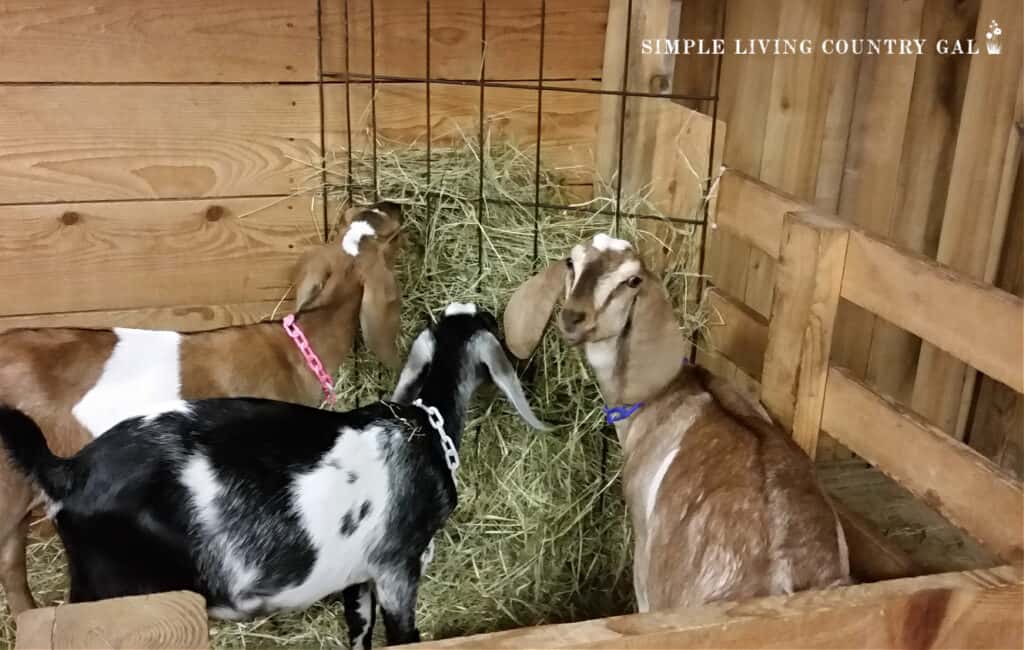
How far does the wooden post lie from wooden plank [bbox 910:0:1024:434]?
45 cm

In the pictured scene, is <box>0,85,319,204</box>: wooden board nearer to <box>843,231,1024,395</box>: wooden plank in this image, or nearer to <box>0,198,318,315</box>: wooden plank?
<box>0,198,318,315</box>: wooden plank

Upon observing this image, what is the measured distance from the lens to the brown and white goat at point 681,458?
6.39 feet

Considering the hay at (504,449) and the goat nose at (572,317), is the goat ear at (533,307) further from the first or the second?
the hay at (504,449)

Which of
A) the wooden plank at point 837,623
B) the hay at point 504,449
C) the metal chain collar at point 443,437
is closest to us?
the wooden plank at point 837,623

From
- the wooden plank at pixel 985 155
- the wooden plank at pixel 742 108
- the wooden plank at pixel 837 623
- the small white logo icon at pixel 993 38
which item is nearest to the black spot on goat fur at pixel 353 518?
the wooden plank at pixel 837 623

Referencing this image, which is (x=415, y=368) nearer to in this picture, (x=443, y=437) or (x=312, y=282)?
(x=443, y=437)

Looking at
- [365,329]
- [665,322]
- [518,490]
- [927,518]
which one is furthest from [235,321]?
[927,518]

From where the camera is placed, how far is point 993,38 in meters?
2.45

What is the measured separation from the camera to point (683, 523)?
2.09 m

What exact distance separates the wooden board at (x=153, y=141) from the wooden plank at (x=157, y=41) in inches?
1.7

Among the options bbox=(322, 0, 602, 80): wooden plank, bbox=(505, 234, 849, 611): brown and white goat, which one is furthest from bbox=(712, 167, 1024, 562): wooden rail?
bbox=(322, 0, 602, 80): wooden plank

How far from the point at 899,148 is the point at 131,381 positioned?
6.89ft

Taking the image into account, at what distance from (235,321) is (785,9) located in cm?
178

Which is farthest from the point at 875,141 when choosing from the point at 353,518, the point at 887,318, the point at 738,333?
the point at 353,518
